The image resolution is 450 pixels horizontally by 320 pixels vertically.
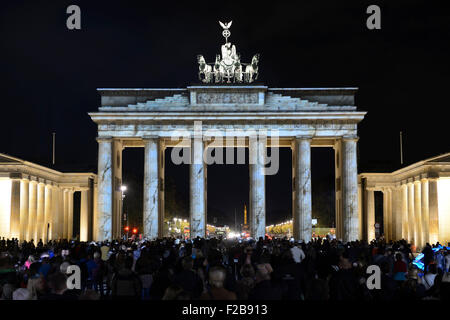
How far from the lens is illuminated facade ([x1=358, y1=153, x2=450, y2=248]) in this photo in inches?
2383

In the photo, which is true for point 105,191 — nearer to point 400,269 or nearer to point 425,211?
point 425,211

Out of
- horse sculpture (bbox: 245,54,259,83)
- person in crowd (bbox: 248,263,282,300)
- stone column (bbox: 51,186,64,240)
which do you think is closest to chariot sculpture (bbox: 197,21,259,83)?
horse sculpture (bbox: 245,54,259,83)

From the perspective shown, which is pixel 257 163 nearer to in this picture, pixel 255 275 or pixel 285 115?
pixel 285 115

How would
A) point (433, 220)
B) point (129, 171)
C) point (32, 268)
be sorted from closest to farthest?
1. point (32, 268)
2. point (433, 220)
3. point (129, 171)

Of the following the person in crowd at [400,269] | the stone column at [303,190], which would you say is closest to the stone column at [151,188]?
the stone column at [303,190]

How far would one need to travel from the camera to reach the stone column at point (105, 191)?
64.4 meters

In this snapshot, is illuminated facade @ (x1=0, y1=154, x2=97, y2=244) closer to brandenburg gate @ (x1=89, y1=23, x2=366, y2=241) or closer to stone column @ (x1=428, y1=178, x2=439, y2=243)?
brandenburg gate @ (x1=89, y1=23, x2=366, y2=241)

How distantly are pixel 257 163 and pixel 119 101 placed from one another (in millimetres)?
16632

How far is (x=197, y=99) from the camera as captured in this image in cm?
6500

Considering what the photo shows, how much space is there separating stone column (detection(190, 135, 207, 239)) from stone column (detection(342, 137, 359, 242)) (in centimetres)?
1512

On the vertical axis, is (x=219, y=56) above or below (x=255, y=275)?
above
